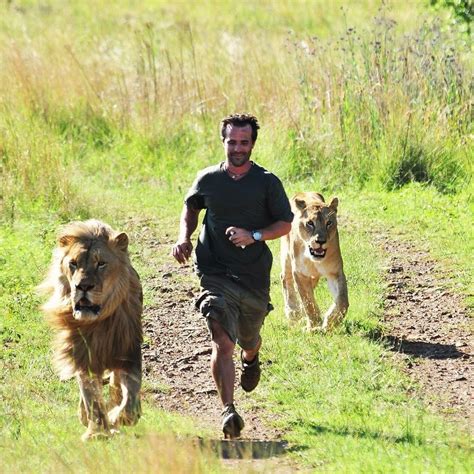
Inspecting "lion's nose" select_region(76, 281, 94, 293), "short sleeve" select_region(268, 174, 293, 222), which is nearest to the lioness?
"short sleeve" select_region(268, 174, 293, 222)

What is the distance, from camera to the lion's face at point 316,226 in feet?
29.9

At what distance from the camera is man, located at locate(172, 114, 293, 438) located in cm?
707

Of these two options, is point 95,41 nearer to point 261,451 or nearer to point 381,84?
point 381,84

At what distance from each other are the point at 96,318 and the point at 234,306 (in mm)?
764

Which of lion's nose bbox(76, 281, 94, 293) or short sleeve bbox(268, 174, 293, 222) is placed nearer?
lion's nose bbox(76, 281, 94, 293)

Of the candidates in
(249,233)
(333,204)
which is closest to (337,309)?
(333,204)

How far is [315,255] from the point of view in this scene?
9117 millimetres

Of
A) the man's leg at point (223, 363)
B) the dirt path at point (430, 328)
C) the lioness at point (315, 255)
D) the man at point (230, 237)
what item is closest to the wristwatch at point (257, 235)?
the man at point (230, 237)

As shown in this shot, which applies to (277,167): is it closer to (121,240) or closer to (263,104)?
(263,104)

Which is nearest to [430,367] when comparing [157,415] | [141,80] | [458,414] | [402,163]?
[458,414]

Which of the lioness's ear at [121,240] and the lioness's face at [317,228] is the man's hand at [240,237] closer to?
the lioness's ear at [121,240]

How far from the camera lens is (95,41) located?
18.9m

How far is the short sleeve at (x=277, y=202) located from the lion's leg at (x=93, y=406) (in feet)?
4.31

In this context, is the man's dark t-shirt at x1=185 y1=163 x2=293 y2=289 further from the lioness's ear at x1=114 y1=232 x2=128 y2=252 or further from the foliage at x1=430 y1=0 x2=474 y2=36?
the foliage at x1=430 y1=0 x2=474 y2=36
